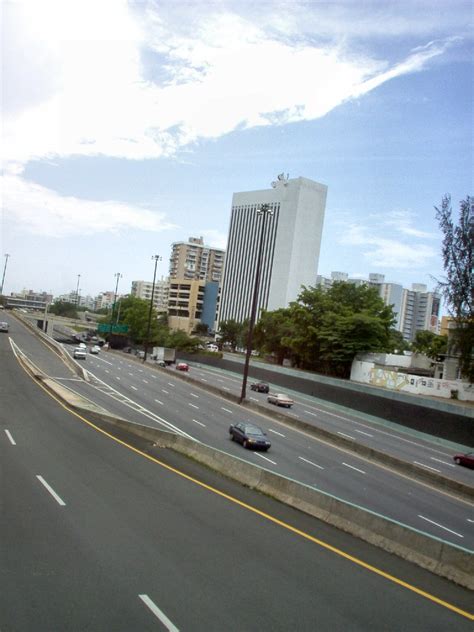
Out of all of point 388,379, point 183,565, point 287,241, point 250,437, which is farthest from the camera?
point 287,241

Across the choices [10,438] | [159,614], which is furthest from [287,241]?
[159,614]

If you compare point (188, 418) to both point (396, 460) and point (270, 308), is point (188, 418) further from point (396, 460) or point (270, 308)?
point (270, 308)

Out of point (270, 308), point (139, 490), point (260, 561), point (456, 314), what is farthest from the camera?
point (270, 308)

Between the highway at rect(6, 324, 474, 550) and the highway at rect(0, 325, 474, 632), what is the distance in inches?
218

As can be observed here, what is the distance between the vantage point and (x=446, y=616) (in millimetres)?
9234

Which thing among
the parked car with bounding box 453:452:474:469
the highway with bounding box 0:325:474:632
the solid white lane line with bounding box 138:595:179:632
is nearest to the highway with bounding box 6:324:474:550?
the parked car with bounding box 453:452:474:469

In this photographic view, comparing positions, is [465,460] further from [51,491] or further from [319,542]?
[51,491]

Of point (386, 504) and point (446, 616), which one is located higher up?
point (446, 616)

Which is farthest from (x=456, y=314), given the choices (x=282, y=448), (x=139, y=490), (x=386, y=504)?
(x=139, y=490)

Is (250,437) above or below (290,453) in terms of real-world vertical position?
above

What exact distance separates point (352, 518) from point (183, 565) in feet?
16.2

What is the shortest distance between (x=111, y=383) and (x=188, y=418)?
677 inches

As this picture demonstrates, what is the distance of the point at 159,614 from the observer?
26.6ft

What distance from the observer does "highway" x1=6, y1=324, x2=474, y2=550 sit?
19.3 metres
